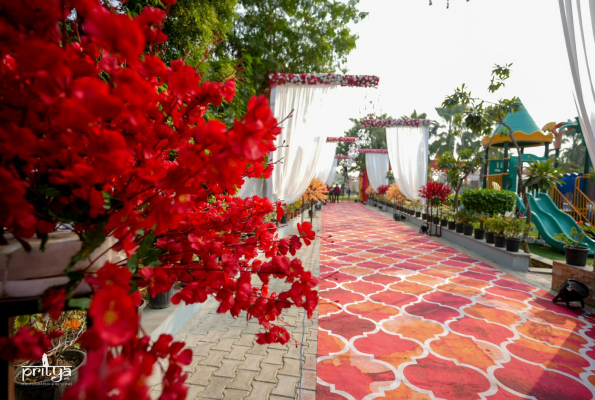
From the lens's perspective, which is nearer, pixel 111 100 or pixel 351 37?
pixel 111 100

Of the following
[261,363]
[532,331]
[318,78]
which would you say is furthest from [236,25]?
[532,331]

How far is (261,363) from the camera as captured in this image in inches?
83.5

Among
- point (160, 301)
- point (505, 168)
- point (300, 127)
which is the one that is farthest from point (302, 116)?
point (505, 168)

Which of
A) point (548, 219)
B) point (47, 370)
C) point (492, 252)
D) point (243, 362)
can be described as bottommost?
point (243, 362)

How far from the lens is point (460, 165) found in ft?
26.4

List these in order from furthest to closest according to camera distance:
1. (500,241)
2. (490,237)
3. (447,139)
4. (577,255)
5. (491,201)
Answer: (447,139) < (491,201) < (490,237) < (500,241) < (577,255)

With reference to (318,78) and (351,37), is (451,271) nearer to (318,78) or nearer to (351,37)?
(318,78)

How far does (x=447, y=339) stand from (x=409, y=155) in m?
6.76

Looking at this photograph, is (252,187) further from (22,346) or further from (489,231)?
(22,346)

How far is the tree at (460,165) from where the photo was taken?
25.5 feet

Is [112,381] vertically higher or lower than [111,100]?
lower

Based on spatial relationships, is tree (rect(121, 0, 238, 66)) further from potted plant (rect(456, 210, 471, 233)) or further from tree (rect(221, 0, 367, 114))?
potted plant (rect(456, 210, 471, 233))

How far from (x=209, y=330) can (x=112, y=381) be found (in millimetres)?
2495

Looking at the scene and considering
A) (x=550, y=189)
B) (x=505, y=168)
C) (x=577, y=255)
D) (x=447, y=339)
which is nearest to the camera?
(x=447, y=339)
